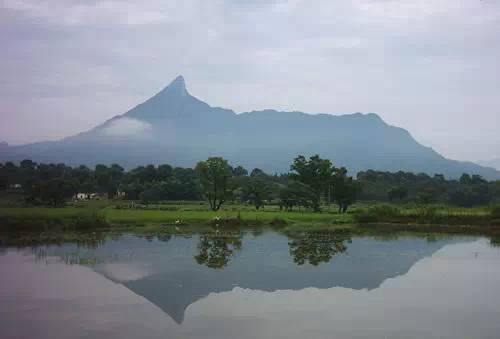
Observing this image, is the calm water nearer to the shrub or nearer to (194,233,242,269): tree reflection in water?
(194,233,242,269): tree reflection in water

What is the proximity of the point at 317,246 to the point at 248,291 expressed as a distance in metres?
11.3

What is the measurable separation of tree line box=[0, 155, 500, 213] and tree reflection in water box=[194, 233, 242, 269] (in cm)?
1619

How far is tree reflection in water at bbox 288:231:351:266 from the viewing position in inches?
882

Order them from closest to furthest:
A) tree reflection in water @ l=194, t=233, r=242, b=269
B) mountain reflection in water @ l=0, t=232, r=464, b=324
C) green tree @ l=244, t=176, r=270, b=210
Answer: mountain reflection in water @ l=0, t=232, r=464, b=324 → tree reflection in water @ l=194, t=233, r=242, b=269 → green tree @ l=244, t=176, r=270, b=210

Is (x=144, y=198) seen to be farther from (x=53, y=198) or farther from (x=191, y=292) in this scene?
(x=191, y=292)

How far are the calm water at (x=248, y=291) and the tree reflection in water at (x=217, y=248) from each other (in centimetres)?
9

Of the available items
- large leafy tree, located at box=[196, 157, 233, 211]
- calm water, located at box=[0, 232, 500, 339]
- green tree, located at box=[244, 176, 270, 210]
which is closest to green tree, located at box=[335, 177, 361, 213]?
green tree, located at box=[244, 176, 270, 210]

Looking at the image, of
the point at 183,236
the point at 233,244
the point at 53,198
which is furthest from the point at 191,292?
the point at 53,198

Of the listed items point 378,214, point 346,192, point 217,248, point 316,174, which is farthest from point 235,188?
point 217,248

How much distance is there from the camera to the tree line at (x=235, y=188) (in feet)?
153

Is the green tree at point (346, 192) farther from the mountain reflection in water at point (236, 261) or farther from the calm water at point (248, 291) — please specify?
the calm water at point (248, 291)

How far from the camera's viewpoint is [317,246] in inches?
1043

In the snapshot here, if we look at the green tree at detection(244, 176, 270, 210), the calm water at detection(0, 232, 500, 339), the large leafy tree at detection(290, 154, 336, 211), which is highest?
the large leafy tree at detection(290, 154, 336, 211)

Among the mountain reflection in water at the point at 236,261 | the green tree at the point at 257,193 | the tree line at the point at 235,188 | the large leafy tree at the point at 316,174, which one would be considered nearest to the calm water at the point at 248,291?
the mountain reflection in water at the point at 236,261
